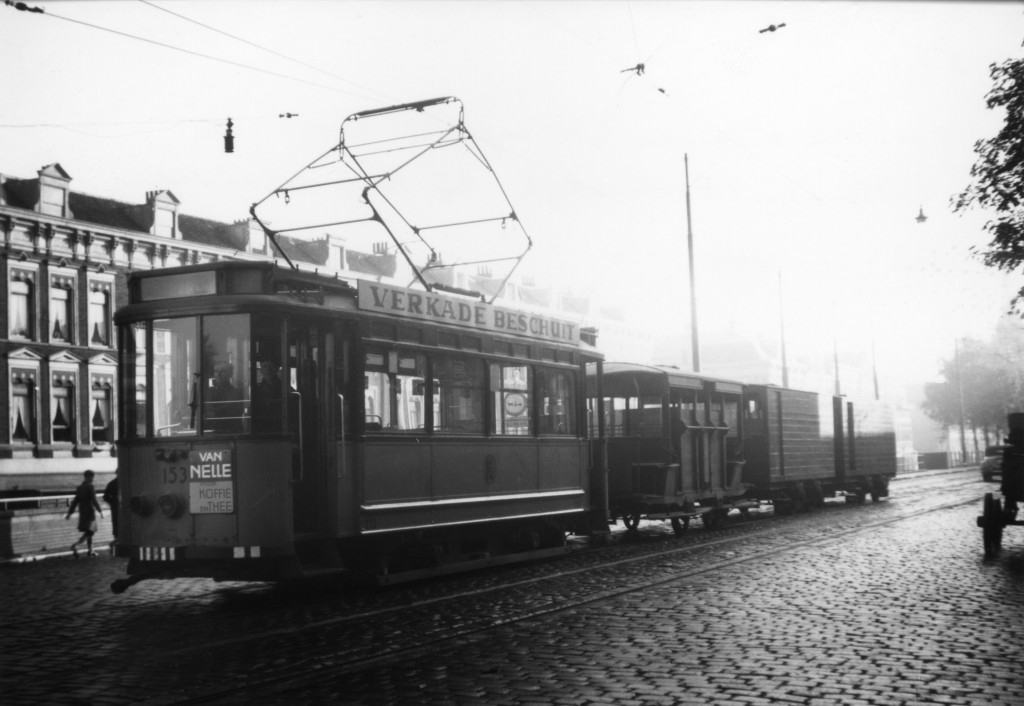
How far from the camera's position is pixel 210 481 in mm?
11508

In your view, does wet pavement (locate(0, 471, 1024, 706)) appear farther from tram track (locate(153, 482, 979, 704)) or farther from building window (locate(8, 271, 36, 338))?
building window (locate(8, 271, 36, 338))

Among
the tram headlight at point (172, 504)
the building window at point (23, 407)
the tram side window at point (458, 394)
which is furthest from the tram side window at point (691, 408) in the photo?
the building window at point (23, 407)

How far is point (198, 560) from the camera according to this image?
1144 cm

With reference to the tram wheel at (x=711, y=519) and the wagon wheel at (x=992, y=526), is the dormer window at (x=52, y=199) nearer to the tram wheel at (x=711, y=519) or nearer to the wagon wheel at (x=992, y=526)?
the tram wheel at (x=711, y=519)

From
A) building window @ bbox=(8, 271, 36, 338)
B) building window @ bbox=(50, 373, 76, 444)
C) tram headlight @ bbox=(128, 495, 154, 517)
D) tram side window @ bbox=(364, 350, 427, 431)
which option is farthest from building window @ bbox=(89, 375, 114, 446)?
tram headlight @ bbox=(128, 495, 154, 517)

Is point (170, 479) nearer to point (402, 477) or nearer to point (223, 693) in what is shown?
point (402, 477)

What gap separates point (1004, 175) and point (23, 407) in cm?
3352

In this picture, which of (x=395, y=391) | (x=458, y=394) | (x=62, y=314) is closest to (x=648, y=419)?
(x=458, y=394)

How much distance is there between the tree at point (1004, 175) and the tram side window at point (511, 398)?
27.5ft

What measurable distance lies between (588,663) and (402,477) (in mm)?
5471

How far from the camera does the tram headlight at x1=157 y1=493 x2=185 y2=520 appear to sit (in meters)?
11.6

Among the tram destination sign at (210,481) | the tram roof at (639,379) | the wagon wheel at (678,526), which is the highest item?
the tram roof at (639,379)

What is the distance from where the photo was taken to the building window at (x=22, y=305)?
3947cm

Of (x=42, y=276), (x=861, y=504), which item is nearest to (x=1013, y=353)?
(x=861, y=504)
